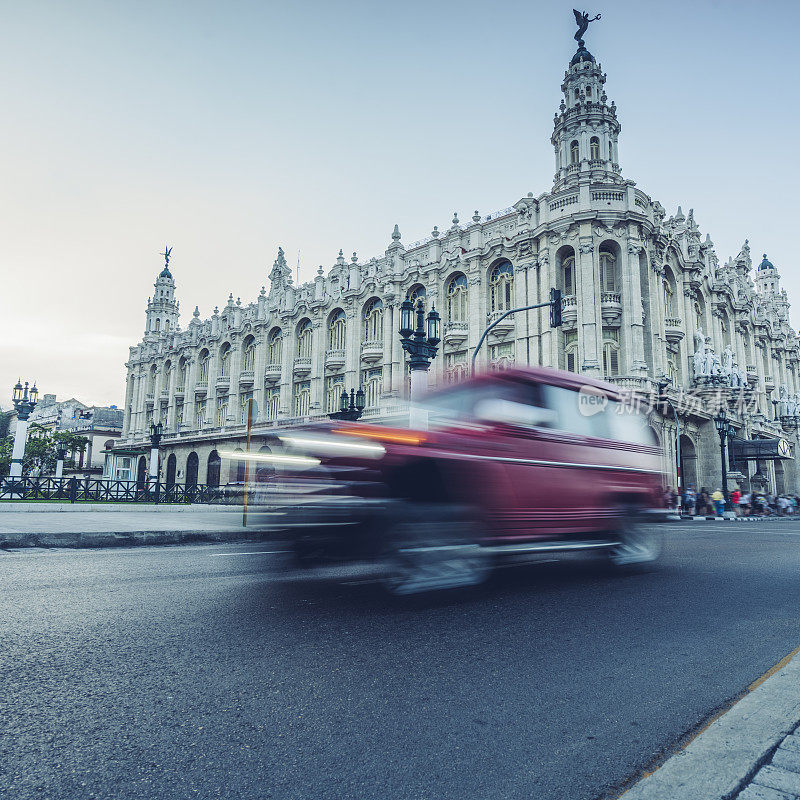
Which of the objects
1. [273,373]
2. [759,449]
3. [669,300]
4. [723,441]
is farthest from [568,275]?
[273,373]

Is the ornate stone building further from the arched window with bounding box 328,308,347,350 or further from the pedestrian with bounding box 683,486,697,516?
the pedestrian with bounding box 683,486,697,516

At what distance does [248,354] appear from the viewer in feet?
165

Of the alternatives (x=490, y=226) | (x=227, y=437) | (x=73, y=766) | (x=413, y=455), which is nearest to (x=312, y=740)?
(x=73, y=766)

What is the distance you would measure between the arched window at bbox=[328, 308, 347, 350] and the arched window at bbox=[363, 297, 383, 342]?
190cm

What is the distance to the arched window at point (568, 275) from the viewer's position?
102 feet

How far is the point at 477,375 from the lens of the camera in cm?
615

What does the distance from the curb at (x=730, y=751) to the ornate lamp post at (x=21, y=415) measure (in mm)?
32721

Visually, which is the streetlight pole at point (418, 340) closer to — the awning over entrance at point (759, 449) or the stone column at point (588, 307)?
the stone column at point (588, 307)

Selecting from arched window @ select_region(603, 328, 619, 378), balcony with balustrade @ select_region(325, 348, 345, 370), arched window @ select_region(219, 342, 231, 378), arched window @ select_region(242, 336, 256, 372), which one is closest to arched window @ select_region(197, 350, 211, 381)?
arched window @ select_region(219, 342, 231, 378)

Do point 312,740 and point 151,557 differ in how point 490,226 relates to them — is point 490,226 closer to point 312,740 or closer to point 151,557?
point 151,557

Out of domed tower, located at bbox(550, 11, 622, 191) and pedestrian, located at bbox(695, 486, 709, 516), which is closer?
pedestrian, located at bbox(695, 486, 709, 516)

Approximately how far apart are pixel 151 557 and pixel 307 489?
4356 mm

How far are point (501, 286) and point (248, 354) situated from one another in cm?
Result: 2530

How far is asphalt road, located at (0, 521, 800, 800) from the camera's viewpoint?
2105 millimetres
